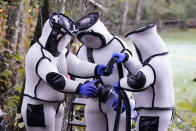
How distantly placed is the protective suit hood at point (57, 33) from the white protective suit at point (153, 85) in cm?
51

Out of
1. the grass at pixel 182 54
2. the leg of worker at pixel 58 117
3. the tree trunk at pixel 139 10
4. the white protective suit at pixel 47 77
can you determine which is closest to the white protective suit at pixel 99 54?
the white protective suit at pixel 47 77

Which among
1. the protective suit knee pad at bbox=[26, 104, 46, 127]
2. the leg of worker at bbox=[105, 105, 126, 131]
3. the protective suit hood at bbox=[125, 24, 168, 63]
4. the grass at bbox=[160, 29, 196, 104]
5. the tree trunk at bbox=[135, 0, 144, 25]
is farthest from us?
the tree trunk at bbox=[135, 0, 144, 25]

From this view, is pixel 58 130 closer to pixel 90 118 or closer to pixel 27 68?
pixel 90 118

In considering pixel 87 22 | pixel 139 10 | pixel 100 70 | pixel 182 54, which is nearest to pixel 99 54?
pixel 100 70

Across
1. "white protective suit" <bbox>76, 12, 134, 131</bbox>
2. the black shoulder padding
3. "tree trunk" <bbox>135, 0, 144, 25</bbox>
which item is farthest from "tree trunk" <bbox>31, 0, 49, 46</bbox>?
"tree trunk" <bbox>135, 0, 144, 25</bbox>

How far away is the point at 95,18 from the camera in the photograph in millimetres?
2918

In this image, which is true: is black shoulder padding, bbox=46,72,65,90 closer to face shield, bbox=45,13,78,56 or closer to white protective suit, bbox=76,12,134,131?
face shield, bbox=45,13,78,56

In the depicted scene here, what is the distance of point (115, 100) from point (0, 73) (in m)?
2.45

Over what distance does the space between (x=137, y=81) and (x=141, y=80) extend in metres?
0.03

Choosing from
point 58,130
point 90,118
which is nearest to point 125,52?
point 90,118

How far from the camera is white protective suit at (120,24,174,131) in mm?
2545

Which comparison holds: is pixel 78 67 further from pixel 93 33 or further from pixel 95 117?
pixel 95 117

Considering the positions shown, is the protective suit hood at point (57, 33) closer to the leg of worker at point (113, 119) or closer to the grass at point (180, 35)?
the leg of worker at point (113, 119)

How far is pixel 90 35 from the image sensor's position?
2.84 metres
